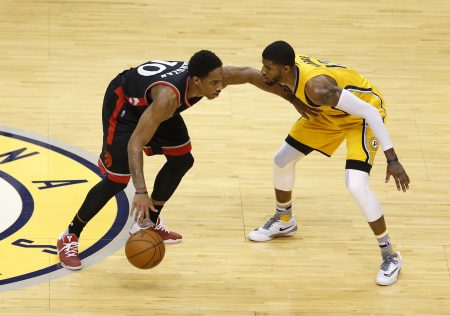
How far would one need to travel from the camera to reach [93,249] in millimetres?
7809

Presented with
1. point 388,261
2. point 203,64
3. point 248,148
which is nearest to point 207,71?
point 203,64

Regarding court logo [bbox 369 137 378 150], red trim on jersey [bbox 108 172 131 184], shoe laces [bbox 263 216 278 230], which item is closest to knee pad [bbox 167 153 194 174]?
red trim on jersey [bbox 108 172 131 184]

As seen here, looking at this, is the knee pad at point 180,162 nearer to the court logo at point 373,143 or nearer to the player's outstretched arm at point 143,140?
the player's outstretched arm at point 143,140

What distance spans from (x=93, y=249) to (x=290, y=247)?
156 centimetres

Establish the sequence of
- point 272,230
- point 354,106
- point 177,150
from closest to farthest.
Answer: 1. point 354,106
2. point 177,150
3. point 272,230

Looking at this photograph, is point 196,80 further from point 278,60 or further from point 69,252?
point 69,252

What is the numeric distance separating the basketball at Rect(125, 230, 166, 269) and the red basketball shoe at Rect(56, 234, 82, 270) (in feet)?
1.96

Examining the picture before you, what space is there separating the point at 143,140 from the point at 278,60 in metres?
1.16

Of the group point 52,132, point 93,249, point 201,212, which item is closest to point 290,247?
point 201,212

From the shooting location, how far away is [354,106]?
710cm

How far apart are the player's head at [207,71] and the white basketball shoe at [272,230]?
154cm

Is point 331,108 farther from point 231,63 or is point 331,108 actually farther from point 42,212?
point 231,63

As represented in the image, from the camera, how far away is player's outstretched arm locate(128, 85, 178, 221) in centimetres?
673

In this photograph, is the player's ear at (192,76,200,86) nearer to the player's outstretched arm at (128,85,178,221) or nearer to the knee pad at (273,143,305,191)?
the player's outstretched arm at (128,85,178,221)
